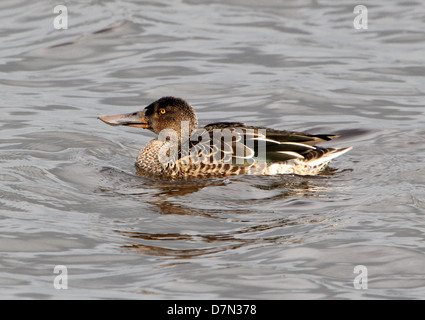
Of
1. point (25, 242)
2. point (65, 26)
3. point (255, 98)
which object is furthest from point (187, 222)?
point (65, 26)

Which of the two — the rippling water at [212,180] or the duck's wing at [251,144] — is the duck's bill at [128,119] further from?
the duck's wing at [251,144]

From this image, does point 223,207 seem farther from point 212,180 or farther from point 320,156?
point 320,156

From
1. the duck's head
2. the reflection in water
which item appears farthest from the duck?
the reflection in water

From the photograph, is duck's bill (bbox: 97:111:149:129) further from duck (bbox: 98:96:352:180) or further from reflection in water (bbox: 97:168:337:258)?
reflection in water (bbox: 97:168:337:258)

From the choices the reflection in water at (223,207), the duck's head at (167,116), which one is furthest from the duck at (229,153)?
the reflection in water at (223,207)

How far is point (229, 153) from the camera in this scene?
29.6 ft

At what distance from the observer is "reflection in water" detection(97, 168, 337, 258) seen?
703 centimetres

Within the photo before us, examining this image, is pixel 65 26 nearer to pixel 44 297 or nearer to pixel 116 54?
pixel 116 54

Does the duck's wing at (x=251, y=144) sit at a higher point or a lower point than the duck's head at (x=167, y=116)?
lower

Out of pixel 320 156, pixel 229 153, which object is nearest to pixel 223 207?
pixel 229 153

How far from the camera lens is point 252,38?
50.7 feet

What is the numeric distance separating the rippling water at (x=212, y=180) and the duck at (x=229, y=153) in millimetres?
201

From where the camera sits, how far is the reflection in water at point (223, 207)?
7.03 metres

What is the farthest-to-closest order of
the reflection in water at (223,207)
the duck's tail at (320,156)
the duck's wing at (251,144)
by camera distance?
the duck's tail at (320,156)
the duck's wing at (251,144)
the reflection in water at (223,207)
